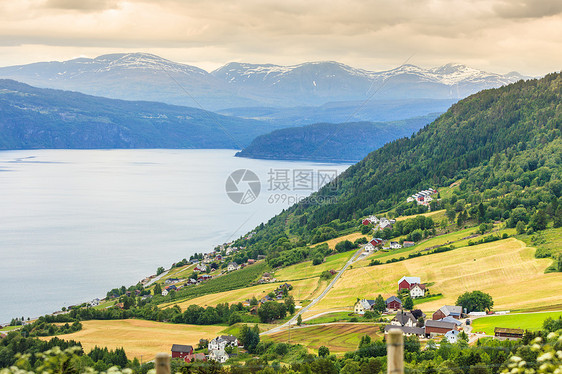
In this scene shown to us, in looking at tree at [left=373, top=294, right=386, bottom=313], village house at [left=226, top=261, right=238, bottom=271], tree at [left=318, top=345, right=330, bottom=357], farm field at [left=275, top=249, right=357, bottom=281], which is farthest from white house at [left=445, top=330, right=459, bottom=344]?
village house at [left=226, top=261, right=238, bottom=271]

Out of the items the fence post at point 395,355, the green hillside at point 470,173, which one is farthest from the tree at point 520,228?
the fence post at point 395,355

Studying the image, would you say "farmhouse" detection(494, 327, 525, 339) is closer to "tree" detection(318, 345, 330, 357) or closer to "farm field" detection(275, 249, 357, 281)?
"tree" detection(318, 345, 330, 357)

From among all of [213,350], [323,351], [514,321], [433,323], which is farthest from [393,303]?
[213,350]

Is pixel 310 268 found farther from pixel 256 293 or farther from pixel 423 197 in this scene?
pixel 423 197

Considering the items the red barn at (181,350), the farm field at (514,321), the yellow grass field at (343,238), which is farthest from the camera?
the yellow grass field at (343,238)

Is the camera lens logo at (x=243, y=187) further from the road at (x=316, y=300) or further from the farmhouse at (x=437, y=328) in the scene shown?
the farmhouse at (x=437, y=328)

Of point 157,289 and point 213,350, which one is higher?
point 157,289
